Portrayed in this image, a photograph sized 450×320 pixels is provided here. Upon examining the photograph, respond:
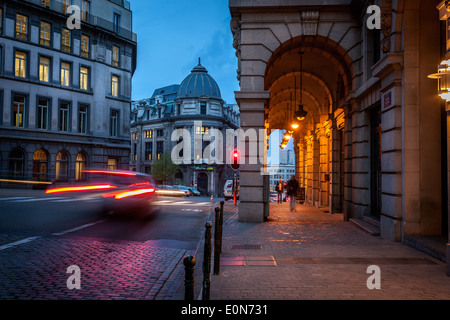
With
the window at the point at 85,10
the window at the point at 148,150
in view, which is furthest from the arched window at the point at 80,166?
the window at the point at 148,150

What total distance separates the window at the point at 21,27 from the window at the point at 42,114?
218 inches

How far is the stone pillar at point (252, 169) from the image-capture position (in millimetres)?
13117

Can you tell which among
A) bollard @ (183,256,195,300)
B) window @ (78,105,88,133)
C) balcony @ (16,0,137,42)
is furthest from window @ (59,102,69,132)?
bollard @ (183,256,195,300)

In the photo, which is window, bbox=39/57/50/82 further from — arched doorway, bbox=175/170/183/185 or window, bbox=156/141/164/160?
window, bbox=156/141/164/160

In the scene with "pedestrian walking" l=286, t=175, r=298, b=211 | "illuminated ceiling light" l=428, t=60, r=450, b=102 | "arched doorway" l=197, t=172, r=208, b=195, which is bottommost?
"arched doorway" l=197, t=172, r=208, b=195

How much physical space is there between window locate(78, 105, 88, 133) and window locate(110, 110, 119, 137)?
113 inches

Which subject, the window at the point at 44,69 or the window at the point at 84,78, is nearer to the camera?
the window at the point at 44,69

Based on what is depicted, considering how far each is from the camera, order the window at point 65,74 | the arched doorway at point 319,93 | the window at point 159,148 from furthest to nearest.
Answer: the window at point 159,148, the window at point 65,74, the arched doorway at point 319,93

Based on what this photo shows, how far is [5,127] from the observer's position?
95.9 ft

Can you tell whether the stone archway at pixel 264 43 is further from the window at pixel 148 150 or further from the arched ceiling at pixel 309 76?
the window at pixel 148 150

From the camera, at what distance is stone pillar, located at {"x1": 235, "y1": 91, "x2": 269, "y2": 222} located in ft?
43.0

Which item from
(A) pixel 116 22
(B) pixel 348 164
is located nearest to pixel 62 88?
(A) pixel 116 22
